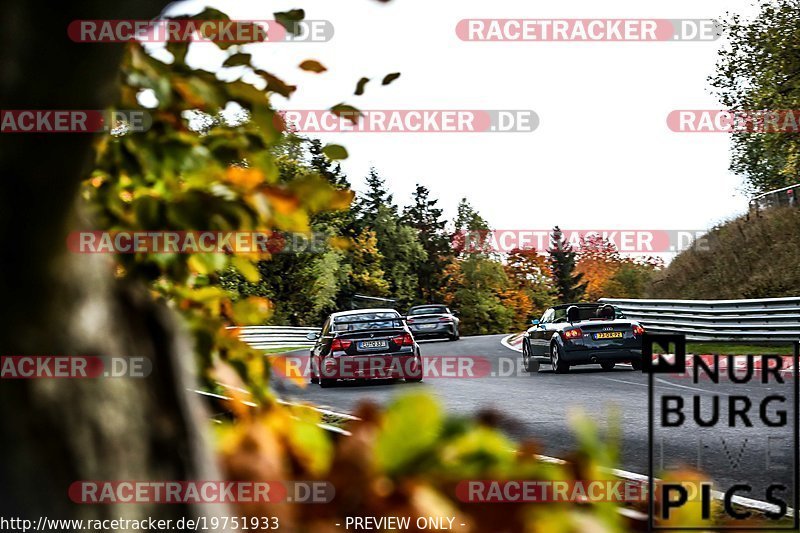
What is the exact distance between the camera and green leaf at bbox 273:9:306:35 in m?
2.37

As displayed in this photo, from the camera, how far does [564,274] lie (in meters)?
97.3

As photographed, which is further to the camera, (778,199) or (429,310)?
(429,310)

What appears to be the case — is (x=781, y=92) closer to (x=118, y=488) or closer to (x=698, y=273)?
(x=698, y=273)

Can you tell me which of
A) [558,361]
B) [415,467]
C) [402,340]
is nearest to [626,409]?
[402,340]

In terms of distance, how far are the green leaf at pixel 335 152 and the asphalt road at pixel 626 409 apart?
39.6 inches

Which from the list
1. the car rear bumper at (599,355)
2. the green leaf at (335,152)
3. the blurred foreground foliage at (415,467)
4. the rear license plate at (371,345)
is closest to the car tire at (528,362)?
the car rear bumper at (599,355)

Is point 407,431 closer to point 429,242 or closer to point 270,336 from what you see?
point 270,336

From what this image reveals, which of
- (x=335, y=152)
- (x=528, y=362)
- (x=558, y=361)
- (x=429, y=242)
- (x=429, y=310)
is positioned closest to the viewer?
(x=335, y=152)

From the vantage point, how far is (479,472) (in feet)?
5.18

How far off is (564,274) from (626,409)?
86.5 meters

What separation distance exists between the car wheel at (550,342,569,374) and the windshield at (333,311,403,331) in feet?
10.6

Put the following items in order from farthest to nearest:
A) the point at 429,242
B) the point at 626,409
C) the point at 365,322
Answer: the point at 429,242 < the point at 365,322 < the point at 626,409

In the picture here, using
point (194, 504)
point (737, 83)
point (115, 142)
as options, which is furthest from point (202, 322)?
point (737, 83)

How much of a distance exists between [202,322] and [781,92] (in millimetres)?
31738
